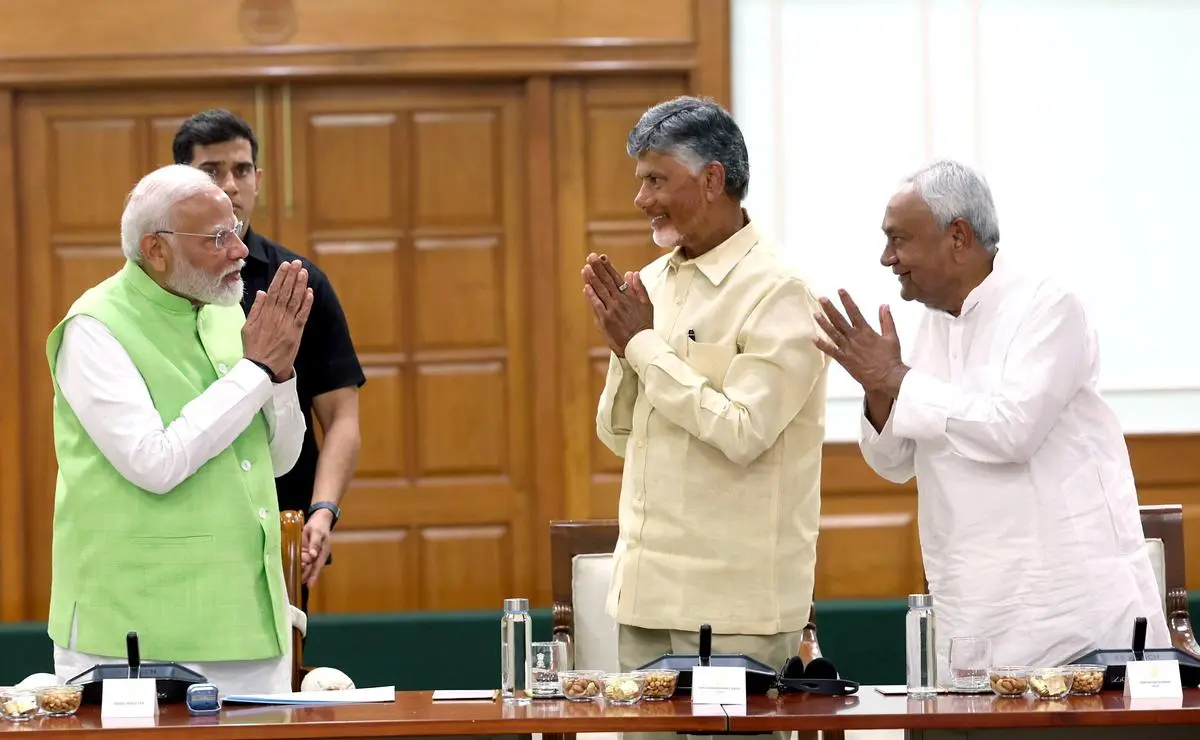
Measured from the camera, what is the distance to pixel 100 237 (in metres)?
5.33

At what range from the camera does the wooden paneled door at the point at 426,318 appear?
536 centimetres

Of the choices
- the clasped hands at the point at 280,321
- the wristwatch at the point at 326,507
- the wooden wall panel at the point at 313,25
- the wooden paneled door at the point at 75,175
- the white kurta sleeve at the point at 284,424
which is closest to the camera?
the clasped hands at the point at 280,321

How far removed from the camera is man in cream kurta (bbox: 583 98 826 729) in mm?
2689

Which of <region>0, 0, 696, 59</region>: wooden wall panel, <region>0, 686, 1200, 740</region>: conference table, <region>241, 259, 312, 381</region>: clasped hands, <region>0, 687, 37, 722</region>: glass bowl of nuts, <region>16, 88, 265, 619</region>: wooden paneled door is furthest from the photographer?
<region>16, 88, 265, 619</region>: wooden paneled door

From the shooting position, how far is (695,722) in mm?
2234

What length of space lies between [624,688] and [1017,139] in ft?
12.0

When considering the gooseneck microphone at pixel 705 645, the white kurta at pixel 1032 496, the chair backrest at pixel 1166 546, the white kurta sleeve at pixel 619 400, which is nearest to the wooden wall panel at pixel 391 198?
the chair backrest at pixel 1166 546

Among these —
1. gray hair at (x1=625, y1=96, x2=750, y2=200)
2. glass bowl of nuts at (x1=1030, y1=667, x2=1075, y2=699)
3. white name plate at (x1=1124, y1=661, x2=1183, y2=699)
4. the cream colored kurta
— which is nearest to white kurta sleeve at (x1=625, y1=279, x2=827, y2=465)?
the cream colored kurta

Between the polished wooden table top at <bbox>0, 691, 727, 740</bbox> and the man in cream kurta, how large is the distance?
381 mm

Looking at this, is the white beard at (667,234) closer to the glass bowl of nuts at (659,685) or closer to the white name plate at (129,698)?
the glass bowl of nuts at (659,685)

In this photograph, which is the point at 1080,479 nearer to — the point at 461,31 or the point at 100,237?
the point at 461,31

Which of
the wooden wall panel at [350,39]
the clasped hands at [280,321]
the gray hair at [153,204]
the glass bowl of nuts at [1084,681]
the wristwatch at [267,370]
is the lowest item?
the glass bowl of nuts at [1084,681]

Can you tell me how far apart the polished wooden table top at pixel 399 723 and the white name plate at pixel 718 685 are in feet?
Answer: 0.10

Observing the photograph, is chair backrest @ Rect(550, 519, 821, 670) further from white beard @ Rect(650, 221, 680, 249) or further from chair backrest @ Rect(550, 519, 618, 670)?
white beard @ Rect(650, 221, 680, 249)
